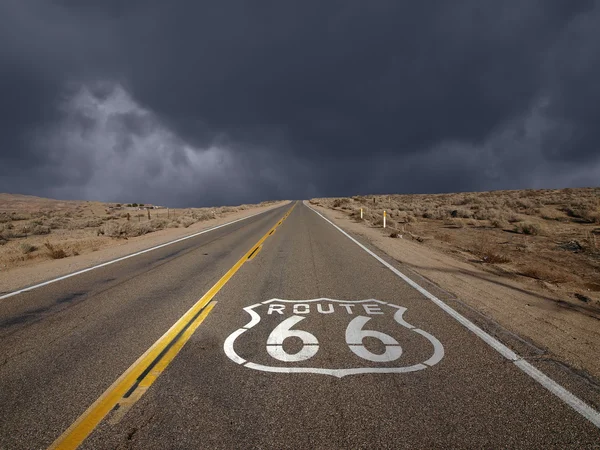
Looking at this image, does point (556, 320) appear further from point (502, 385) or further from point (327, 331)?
point (327, 331)

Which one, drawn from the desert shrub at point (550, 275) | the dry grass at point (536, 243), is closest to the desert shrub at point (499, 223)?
the dry grass at point (536, 243)

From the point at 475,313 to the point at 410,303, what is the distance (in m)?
0.99

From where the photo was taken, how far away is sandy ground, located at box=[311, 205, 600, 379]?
12.8ft

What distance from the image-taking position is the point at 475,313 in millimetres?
5062

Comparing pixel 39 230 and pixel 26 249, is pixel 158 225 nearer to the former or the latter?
pixel 39 230

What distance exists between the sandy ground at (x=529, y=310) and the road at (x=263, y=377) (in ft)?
2.72

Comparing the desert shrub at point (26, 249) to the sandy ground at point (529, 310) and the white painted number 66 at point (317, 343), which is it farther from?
the sandy ground at point (529, 310)

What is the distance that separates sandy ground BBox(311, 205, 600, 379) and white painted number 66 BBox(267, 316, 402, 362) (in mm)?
1892

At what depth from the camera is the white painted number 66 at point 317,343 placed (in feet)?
12.0

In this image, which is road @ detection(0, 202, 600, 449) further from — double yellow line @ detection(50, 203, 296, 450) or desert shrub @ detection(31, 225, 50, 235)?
desert shrub @ detection(31, 225, 50, 235)

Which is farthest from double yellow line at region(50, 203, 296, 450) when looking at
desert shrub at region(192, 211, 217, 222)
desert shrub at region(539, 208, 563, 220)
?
desert shrub at region(192, 211, 217, 222)

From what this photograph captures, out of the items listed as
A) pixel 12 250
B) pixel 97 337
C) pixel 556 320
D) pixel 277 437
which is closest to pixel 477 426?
pixel 277 437

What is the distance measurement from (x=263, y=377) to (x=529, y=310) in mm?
4784

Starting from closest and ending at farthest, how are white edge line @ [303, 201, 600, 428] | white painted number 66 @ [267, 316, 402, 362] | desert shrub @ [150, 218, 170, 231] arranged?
1. white edge line @ [303, 201, 600, 428]
2. white painted number 66 @ [267, 316, 402, 362]
3. desert shrub @ [150, 218, 170, 231]
